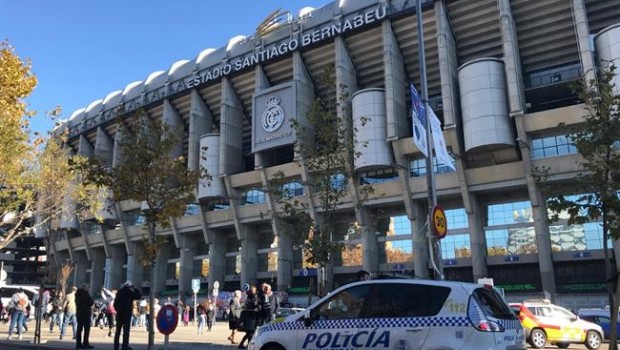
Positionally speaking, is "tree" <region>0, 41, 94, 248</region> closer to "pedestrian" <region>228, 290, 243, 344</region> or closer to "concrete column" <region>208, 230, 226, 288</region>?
"pedestrian" <region>228, 290, 243, 344</region>

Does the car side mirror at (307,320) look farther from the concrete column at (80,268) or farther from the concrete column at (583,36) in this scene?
the concrete column at (80,268)

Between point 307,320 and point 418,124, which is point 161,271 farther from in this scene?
point 307,320

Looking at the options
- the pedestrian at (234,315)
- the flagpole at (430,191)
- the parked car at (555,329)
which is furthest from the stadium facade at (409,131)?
the flagpole at (430,191)

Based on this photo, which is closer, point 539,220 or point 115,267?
point 539,220

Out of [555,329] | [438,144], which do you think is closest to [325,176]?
[438,144]

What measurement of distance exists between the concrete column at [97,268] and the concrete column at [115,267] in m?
2.59

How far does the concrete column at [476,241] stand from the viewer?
121ft

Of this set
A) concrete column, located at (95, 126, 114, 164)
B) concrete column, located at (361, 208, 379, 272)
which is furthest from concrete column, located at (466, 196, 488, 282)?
concrete column, located at (95, 126, 114, 164)

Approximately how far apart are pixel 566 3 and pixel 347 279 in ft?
88.9

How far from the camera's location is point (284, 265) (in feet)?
151

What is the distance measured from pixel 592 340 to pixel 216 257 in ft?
127

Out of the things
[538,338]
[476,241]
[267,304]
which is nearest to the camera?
[267,304]

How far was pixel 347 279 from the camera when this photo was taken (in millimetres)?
45188

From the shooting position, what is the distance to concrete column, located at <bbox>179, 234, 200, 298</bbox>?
52312 millimetres
